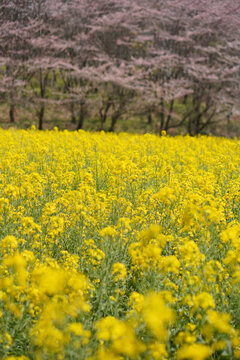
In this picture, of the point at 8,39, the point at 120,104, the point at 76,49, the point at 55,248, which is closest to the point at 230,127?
the point at 120,104

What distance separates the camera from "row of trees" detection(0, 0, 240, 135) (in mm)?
18844

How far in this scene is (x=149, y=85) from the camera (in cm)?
1992

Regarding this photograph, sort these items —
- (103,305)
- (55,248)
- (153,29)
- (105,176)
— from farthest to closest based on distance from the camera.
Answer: (153,29) < (105,176) < (55,248) < (103,305)

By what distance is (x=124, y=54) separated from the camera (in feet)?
70.2

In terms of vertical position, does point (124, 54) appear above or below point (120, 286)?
below

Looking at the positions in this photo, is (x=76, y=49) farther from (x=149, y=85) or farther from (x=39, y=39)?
(x=149, y=85)

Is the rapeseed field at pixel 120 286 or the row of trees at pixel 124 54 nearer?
the rapeseed field at pixel 120 286

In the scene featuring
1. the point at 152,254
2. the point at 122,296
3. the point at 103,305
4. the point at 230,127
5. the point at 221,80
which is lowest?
the point at 230,127

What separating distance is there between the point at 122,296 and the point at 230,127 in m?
20.5

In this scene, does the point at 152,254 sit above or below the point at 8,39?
above

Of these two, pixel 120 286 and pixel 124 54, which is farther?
pixel 124 54

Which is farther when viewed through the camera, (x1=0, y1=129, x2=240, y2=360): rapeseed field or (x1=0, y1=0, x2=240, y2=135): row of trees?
(x1=0, y1=0, x2=240, y2=135): row of trees

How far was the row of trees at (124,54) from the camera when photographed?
742 inches

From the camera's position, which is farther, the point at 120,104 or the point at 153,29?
the point at 153,29
